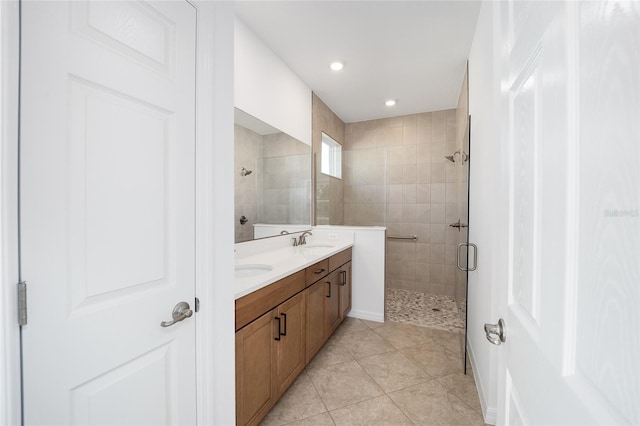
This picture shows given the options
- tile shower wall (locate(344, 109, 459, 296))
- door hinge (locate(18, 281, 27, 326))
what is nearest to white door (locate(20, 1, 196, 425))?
door hinge (locate(18, 281, 27, 326))

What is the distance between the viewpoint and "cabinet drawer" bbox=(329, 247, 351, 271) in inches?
98.4

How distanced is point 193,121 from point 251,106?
52.4 inches

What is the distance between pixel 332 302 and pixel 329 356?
0.45 meters

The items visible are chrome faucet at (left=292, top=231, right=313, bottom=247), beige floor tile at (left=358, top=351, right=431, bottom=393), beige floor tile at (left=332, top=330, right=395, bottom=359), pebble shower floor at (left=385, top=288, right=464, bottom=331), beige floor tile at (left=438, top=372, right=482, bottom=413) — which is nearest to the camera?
beige floor tile at (left=438, top=372, right=482, bottom=413)

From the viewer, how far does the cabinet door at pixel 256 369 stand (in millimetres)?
1297

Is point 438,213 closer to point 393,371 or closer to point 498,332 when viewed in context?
point 393,371

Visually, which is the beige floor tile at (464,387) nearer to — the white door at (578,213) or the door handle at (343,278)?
the door handle at (343,278)

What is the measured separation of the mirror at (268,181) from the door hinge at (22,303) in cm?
149

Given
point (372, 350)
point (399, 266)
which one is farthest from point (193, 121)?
point (399, 266)

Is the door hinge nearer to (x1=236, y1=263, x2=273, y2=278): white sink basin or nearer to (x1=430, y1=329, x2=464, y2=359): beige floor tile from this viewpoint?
(x1=236, y1=263, x2=273, y2=278): white sink basin

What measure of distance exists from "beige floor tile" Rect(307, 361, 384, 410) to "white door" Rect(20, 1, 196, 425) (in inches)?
40.9

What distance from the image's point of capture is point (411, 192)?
4035mm

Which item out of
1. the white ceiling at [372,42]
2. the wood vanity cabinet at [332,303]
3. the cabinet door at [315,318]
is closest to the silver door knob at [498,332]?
the cabinet door at [315,318]

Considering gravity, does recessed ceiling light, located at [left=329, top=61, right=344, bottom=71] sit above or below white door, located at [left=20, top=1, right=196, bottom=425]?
above
